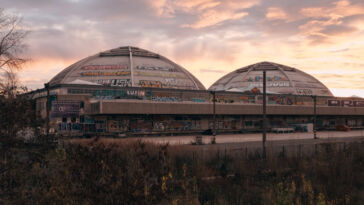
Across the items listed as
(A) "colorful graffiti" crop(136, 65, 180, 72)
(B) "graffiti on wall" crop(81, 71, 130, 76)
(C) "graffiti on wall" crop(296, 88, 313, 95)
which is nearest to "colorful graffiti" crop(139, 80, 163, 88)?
(B) "graffiti on wall" crop(81, 71, 130, 76)

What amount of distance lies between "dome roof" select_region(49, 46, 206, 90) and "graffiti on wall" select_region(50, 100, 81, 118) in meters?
16.6

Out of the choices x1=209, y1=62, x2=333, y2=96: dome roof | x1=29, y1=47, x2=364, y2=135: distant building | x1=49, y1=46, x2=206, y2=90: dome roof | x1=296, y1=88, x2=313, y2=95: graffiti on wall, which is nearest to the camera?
x1=29, y1=47, x2=364, y2=135: distant building

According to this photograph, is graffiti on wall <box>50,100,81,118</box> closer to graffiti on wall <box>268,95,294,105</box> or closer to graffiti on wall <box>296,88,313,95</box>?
graffiti on wall <box>268,95,294,105</box>

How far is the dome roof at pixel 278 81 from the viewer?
11200cm

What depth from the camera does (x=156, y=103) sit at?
210ft

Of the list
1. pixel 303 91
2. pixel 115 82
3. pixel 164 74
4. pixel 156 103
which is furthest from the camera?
pixel 303 91

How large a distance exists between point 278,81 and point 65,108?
77896 mm

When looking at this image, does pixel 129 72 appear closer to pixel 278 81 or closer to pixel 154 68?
pixel 154 68

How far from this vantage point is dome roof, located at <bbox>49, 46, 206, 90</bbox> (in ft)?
270

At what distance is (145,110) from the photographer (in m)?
62.6

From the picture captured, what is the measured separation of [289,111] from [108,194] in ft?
259

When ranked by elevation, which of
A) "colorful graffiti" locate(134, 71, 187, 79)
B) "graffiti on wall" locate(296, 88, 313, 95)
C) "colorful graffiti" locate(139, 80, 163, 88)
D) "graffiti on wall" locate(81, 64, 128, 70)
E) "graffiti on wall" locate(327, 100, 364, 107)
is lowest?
"graffiti on wall" locate(327, 100, 364, 107)

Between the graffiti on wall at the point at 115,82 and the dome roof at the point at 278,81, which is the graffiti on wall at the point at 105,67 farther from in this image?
the dome roof at the point at 278,81

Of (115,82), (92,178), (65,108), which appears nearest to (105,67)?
(115,82)
